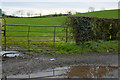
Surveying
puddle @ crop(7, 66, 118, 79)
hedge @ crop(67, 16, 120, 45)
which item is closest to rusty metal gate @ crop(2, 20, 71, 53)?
hedge @ crop(67, 16, 120, 45)

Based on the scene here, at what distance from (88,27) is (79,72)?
4.03m

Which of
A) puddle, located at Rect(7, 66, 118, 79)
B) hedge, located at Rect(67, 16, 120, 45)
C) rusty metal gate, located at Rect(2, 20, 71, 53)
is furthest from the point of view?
hedge, located at Rect(67, 16, 120, 45)

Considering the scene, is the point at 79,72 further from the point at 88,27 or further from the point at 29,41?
the point at 29,41

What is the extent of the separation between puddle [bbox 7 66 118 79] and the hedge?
3063 millimetres

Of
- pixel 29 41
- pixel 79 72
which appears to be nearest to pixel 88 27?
pixel 29 41

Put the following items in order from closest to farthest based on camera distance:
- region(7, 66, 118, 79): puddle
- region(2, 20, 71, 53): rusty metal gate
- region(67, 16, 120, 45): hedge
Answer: region(7, 66, 118, 79): puddle, region(2, 20, 71, 53): rusty metal gate, region(67, 16, 120, 45): hedge

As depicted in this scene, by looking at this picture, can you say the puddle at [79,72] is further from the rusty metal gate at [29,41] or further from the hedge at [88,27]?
the hedge at [88,27]

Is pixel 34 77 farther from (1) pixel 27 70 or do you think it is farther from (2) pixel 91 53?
(2) pixel 91 53

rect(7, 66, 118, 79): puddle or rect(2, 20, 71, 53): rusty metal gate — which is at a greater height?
rect(2, 20, 71, 53): rusty metal gate

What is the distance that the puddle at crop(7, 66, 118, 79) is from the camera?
4.79 meters

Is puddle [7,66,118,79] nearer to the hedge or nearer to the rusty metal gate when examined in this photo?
the rusty metal gate

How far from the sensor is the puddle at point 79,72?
4787mm

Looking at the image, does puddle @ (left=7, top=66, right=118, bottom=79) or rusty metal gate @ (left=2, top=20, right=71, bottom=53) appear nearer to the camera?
puddle @ (left=7, top=66, right=118, bottom=79)

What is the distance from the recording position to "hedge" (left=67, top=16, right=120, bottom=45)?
849cm
